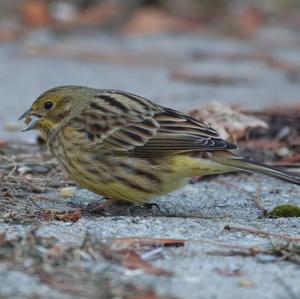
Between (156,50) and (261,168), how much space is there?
765 centimetres

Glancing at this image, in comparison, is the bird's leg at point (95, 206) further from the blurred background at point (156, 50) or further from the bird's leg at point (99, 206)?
the blurred background at point (156, 50)

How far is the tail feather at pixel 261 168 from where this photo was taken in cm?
562

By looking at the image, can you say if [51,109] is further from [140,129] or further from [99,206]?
[99,206]

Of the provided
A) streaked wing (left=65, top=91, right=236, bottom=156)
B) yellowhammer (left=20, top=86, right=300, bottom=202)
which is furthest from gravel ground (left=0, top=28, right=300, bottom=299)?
streaked wing (left=65, top=91, right=236, bottom=156)

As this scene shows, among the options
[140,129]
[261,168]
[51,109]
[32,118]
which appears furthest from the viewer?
[32,118]

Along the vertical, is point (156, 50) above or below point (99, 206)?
above

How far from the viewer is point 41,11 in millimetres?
14703

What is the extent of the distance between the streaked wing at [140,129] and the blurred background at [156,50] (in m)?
2.18

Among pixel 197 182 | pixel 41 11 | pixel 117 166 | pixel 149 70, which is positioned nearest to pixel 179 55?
pixel 149 70

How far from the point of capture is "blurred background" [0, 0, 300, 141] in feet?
34.3

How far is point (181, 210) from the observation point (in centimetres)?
589

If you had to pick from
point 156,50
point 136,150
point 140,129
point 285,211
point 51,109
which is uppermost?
point 51,109

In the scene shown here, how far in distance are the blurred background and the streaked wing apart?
7.16 feet

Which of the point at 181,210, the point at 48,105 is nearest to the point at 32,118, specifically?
the point at 48,105
